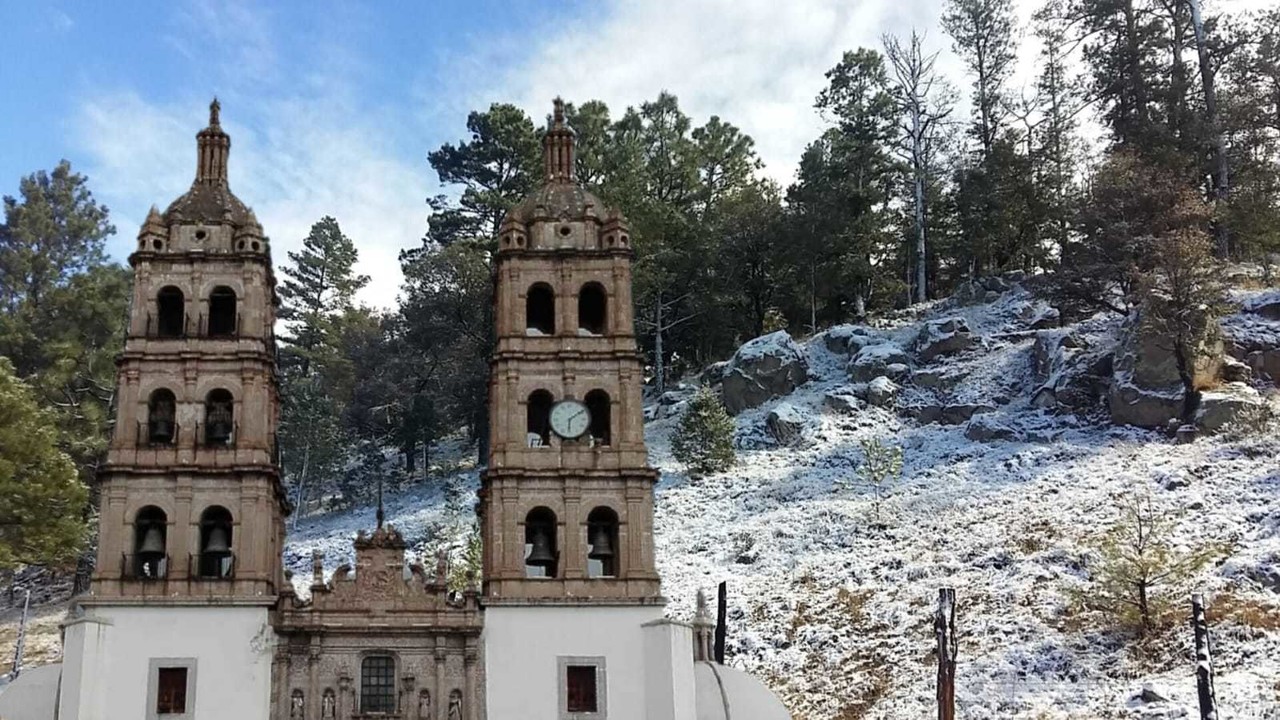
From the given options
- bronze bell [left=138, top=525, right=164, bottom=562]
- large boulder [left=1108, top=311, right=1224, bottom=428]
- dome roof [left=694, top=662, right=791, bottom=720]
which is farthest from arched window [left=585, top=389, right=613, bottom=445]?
large boulder [left=1108, top=311, right=1224, bottom=428]

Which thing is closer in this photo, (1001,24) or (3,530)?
(3,530)

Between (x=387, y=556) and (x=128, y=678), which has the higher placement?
(x=387, y=556)

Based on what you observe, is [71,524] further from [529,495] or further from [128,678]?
[529,495]

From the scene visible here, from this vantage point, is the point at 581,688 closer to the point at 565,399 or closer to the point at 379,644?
the point at 379,644

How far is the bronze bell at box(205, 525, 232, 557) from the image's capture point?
3030 cm

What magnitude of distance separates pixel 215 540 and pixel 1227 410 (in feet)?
115

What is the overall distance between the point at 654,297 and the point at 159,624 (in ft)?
138

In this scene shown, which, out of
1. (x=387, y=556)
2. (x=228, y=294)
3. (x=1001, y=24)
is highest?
(x=1001, y=24)

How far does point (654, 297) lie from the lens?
225ft

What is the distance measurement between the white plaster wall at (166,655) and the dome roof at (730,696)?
9.55m

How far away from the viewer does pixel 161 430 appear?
31219mm

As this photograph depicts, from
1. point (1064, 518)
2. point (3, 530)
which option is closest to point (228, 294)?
point (3, 530)

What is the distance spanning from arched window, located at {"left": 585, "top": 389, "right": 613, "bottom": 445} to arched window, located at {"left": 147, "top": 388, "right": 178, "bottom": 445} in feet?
31.1

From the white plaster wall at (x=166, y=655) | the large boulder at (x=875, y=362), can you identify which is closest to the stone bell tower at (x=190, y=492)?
the white plaster wall at (x=166, y=655)
